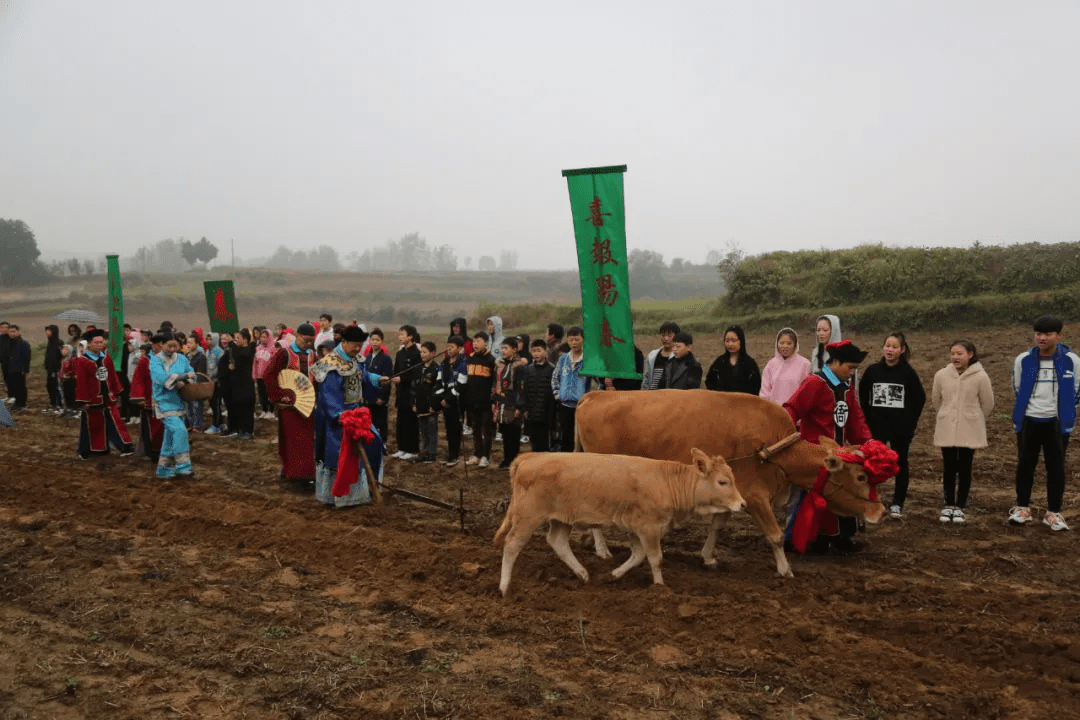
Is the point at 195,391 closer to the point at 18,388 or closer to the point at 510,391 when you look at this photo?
the point at 510,391

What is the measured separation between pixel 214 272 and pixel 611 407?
73061mm

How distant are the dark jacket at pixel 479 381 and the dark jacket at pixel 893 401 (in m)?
5.34

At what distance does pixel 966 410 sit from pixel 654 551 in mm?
4167

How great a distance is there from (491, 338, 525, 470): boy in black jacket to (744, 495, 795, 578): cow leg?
4.66 meters

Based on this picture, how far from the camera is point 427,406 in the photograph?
12508 millimetres

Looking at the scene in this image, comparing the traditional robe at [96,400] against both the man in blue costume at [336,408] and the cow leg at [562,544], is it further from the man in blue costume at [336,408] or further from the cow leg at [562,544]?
the cow leg at [562,544]

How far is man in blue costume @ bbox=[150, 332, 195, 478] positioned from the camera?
11742 millimetres

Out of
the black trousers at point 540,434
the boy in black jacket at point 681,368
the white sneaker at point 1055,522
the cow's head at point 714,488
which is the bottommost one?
the white sneaker at point 1055,522

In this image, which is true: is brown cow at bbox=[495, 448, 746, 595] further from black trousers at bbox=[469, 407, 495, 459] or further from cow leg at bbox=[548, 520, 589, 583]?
black trousers at bbox=[469, 407, 495, 459]

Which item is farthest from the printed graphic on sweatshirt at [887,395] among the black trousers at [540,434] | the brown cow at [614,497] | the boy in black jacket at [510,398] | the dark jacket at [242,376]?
the dark jacket at [242,376]

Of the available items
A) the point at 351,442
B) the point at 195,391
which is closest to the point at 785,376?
the point at 351,442

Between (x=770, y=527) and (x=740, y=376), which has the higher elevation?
(x=740, y=376)

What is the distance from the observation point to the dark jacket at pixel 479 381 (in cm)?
1199

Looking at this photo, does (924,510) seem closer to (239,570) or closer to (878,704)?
(878,704)
